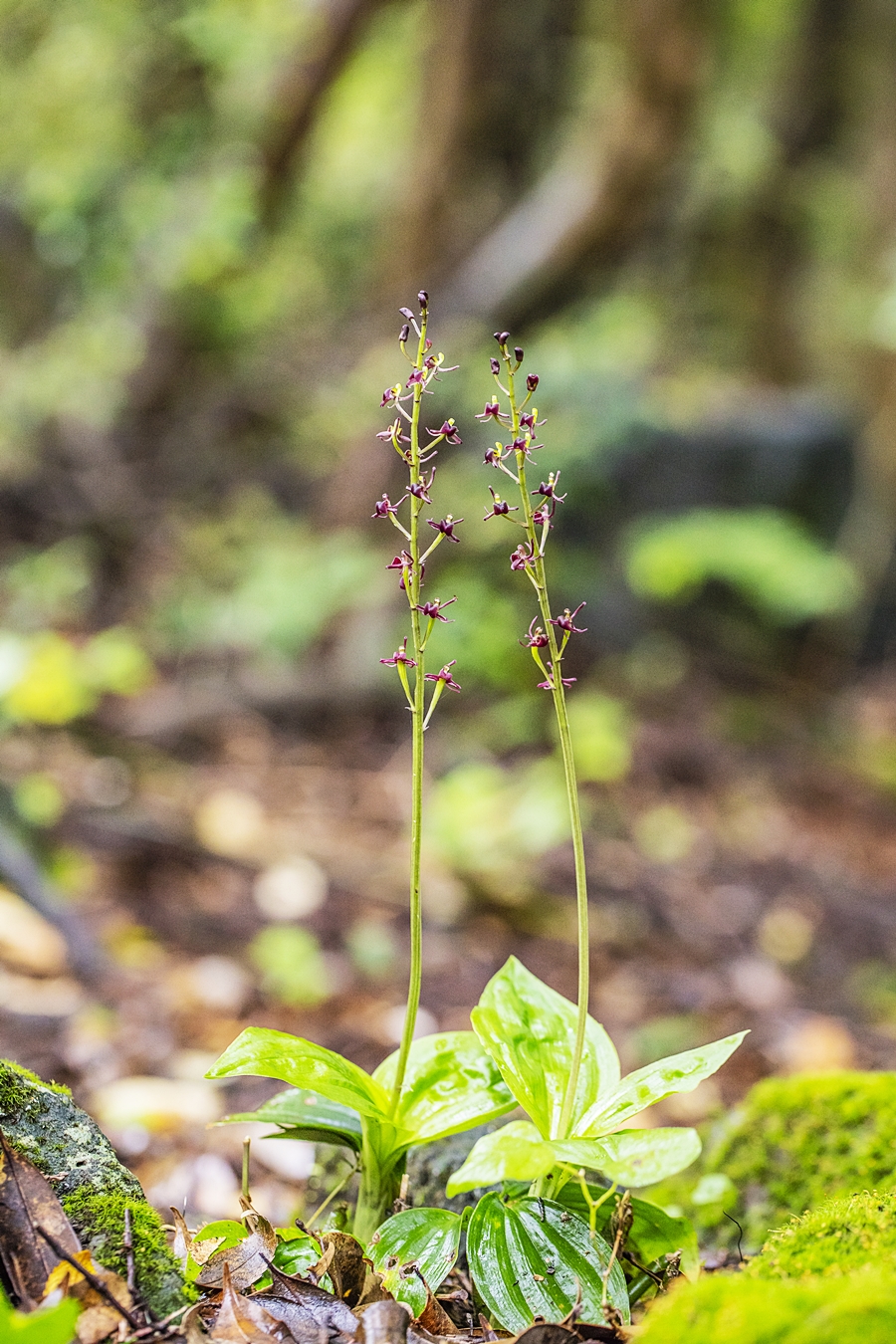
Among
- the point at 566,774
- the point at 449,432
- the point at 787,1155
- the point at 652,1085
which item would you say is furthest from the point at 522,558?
the point at 787,1155

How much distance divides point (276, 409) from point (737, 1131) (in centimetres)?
638

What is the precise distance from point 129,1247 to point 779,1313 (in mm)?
770

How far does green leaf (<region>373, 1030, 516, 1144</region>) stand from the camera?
135cm

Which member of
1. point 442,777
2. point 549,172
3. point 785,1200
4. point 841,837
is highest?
point 549,172

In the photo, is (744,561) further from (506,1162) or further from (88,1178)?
(88,1178)

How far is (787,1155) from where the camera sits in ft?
6.04

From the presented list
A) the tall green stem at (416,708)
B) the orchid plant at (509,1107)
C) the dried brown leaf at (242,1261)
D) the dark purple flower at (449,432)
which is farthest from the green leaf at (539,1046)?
the dark purple flower at (449,432)

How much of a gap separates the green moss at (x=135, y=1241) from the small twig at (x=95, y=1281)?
51mm

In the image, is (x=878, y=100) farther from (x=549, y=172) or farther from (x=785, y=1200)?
(x=785, y=1200)

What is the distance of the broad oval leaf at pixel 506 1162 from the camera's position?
3.74 ft

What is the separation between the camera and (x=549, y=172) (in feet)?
24.5

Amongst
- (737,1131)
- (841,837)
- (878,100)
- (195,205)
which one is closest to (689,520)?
(841,837)

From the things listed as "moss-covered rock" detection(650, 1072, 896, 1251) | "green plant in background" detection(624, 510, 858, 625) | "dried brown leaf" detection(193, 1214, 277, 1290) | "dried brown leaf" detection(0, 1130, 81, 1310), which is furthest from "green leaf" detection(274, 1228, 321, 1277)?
"green plant in background" detection(624, 510, 858, 625)

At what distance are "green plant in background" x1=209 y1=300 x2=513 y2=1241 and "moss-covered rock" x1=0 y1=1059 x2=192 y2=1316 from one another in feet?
0.79
